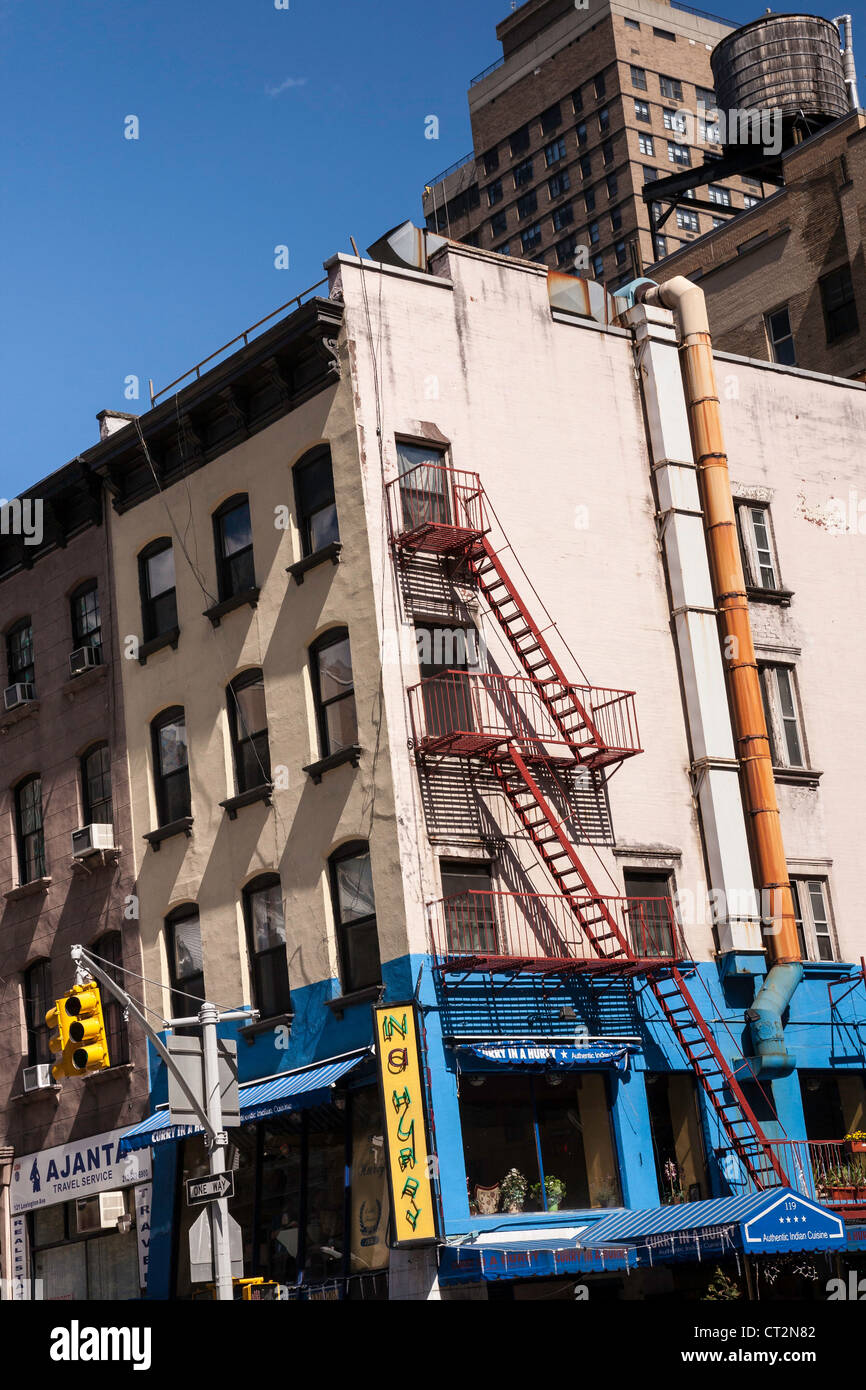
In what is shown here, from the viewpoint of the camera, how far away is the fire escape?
27.4 meters

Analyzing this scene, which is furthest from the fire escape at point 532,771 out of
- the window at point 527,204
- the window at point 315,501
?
the window at point 527,204

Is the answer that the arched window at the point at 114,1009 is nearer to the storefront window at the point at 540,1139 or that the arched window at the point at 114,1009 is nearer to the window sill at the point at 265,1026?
the window sill at the point at 265,1026

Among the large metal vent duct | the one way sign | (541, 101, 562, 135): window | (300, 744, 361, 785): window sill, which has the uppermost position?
(541, 101, 562, 135): window

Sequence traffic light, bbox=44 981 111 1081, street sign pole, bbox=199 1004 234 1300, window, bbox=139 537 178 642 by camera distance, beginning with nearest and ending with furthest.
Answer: street sign pole, bbox=199 1004 234 1300
traffic light, bbox=44 981 111 1081
window, bbox=139 537 178 642

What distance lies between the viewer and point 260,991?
1154 inches

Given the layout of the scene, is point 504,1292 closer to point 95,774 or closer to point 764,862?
point 764,862

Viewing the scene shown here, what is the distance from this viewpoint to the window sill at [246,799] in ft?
96.5

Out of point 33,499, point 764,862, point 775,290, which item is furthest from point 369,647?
point 775,290

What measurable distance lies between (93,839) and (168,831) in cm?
203

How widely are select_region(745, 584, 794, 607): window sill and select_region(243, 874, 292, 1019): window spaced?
11.2 meters

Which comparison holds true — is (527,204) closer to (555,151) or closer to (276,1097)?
(555,151)

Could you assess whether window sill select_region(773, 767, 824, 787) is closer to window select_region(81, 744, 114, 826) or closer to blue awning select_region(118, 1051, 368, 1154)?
blue awning select_region(118, 1051, 368, 1154)

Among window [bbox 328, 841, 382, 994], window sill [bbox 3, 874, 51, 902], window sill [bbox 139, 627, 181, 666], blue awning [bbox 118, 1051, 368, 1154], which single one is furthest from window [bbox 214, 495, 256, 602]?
blue awning [bbox 118, 1051, 368, 1154]

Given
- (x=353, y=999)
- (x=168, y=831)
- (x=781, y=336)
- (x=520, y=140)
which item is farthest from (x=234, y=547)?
(x=520, y=140)
